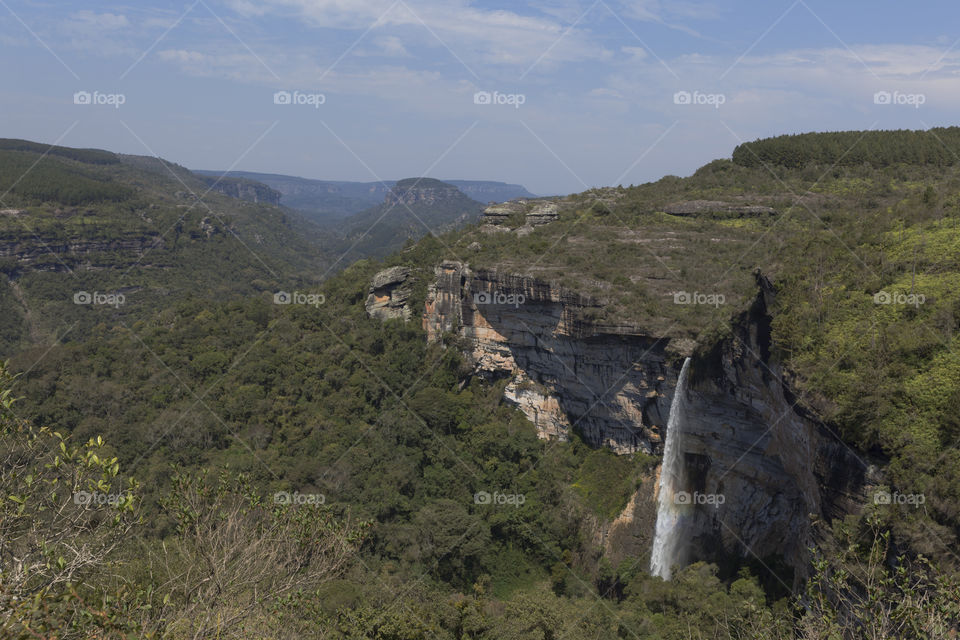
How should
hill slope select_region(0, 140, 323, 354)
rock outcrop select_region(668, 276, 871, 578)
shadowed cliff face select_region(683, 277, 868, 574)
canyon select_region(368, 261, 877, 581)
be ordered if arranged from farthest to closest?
1. hill slope select_region(0, 140, 323, 354)
2. shadowed cliff face select_region(683, 277, 868, 574)
3. rock outcrop select_region(668, 276, 871, 578)
4. canyon select_region(368, 261, 877, 581)

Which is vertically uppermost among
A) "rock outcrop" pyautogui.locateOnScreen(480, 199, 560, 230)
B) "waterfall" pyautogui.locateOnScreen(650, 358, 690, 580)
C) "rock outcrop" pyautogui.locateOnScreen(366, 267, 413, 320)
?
"rock outcrop" pyautogui.locateOnScreen(480, 199, 560, 230)

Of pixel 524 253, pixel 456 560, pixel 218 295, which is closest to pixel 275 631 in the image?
pixel 456 560

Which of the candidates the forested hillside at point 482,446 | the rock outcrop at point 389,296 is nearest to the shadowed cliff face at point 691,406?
the forested hillside at point 482,446

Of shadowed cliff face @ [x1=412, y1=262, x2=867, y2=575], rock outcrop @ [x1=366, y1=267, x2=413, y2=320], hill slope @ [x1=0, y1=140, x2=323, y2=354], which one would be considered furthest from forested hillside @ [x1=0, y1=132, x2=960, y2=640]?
hill slope @ [x1=0, y1=140, x2=323, y2=354]

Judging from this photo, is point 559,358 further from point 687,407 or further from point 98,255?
point 98,255

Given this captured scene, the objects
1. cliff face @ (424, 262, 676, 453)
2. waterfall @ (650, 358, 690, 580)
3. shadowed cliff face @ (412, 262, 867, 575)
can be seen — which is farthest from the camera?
cliff face @ (424, 262, 676, 453)

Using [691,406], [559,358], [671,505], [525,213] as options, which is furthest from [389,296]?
[671,505]

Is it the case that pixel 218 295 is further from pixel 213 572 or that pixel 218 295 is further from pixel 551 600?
pixel 213 572

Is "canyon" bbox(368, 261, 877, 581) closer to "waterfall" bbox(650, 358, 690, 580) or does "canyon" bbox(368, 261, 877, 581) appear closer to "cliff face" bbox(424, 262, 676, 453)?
"cliff face" bbox(424, 262, 676, 453)

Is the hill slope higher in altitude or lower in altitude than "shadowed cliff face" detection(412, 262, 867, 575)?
higher
